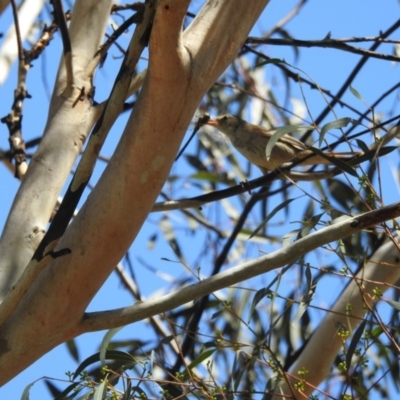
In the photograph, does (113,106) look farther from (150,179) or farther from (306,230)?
(306,230)

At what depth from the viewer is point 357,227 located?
1.56 meters

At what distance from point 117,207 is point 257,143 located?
198 centimetres

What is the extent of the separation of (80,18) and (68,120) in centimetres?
39

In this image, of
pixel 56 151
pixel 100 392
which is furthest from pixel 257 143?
pixel 100 392

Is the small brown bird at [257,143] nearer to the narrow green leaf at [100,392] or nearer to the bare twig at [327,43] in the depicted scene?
the bare twig at [327,43]

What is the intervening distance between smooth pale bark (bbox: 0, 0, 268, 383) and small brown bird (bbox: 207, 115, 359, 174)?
1622mm

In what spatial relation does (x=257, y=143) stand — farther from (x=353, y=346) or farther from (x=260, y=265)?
(x=260, y=265)

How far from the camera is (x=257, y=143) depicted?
3459 millimetres

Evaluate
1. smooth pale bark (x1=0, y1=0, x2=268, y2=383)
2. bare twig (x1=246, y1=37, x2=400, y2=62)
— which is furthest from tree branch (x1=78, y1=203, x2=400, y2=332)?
bare twig (x1=246, y1=37, x2=400, y2=62)

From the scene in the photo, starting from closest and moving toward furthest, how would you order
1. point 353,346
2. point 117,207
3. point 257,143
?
point 117,207 < point 353,346 < point 257,143

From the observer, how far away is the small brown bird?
130 inches

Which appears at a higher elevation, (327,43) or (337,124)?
(327,43)

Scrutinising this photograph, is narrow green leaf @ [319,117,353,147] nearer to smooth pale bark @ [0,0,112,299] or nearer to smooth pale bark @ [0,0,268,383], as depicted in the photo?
smooth pale bark @ [0,0,268,383]

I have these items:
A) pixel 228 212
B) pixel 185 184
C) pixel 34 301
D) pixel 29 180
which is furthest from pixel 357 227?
pixel 228 212
